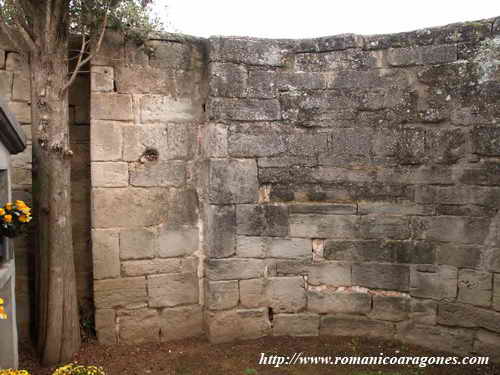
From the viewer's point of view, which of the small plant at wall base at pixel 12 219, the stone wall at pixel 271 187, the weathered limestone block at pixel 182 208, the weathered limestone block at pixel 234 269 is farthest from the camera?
the weathered limestone block at pixel 182 208

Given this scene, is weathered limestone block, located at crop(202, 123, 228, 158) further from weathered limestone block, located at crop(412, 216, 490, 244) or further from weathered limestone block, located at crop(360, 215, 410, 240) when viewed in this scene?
weathered limestone block, located at crop(412, 216, 490, 244)

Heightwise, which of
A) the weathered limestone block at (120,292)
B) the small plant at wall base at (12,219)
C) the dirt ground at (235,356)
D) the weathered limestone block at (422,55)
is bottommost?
the dirt ground at (235,356)

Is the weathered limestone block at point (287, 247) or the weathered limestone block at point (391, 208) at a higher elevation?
the weathered limestone block at point (391, 208)

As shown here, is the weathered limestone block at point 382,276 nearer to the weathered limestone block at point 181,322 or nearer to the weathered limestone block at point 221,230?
→ the weathered limestone block at point 221,230

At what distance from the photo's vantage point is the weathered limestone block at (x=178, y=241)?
4520mm

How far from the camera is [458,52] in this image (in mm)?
4086

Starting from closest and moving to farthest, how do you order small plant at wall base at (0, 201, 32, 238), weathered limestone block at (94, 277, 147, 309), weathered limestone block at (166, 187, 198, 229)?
1. small plant at wall base at (0, 201, 32, 238)
2. weathered limestone block at (94, 277, 147, 309)
3. weathered limestone block at (166, 187, 198, 229)

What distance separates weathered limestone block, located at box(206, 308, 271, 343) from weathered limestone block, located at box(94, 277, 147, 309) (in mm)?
732

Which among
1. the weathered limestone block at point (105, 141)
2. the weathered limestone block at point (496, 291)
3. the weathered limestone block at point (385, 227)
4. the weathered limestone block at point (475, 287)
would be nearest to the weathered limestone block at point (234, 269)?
the weathered limestone block at point (385, 227)

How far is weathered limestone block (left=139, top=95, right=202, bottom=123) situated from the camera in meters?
4.41

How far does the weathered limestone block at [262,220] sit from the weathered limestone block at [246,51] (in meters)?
1.44

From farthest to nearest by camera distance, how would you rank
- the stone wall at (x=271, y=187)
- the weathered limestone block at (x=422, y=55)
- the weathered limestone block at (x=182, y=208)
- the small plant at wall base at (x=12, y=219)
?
the weathered limestone block at (x=182, y=208) < the stone wall at (x=271, y=187) < the weathered limestone block at (x=422, y=55) < the small plant at wall base at (x=12, y=219)

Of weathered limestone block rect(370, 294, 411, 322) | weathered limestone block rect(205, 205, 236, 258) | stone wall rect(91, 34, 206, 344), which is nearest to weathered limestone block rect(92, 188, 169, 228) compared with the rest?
stone wall rect(91, 34, 206, 344)

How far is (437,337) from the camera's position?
4258mm
